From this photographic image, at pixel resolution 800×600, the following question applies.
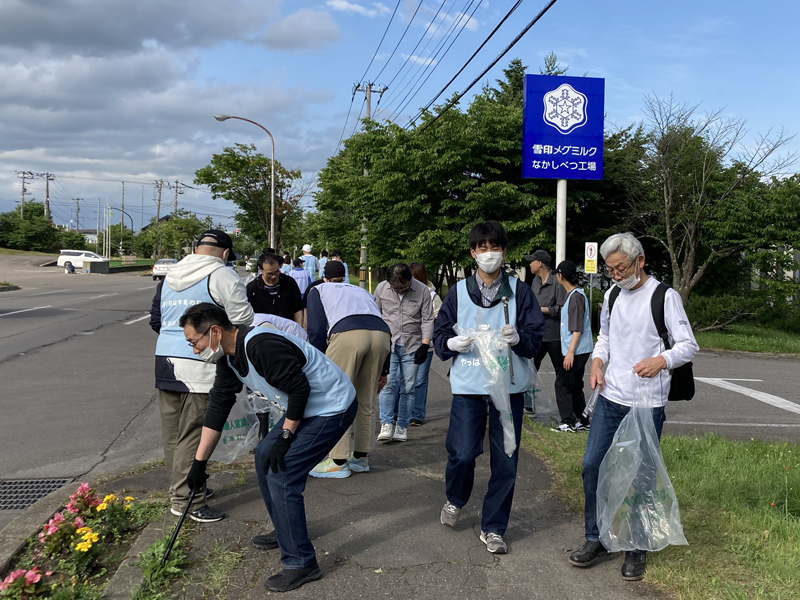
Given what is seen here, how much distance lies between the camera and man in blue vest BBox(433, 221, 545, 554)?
12.4 ft

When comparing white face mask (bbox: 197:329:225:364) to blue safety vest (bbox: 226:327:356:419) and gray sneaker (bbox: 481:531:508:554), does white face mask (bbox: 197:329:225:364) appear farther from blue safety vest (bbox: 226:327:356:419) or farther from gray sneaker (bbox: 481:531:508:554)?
gray sneaker (bbox: 481:531:508:554)

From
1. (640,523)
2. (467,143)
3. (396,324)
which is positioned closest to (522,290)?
(640,523)

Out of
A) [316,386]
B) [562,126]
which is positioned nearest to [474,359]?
[316,386]

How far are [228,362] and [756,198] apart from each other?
52.9 feet

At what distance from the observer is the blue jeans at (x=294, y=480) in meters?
3.32

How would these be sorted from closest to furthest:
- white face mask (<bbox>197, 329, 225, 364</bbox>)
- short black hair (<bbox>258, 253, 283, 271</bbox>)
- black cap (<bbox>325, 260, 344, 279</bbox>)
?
white face mask (<bbox>197, 329, 225, 364</bbox>) < black cap (<bbox>325, 260, 344, 279</bbox>) < short black hair (<bbox>258, 253, 283, 271</bbox>)

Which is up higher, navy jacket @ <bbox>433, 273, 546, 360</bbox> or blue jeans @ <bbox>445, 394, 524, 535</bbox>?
navy jacket @ <bbox>433, 273, 546, 360</bbox>

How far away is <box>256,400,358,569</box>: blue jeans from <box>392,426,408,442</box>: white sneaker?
292 centimetres

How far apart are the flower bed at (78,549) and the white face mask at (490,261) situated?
259 cm

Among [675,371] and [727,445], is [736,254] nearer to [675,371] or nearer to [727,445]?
[727,445]

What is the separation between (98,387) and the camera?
28.2 ft

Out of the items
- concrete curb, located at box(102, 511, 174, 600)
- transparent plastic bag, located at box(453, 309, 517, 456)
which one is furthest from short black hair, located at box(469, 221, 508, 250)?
concrete curb, located at box(102, 511, 174, 600)

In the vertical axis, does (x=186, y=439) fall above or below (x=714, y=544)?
above

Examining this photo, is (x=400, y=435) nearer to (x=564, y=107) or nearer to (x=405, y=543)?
(x=405, y=543)
